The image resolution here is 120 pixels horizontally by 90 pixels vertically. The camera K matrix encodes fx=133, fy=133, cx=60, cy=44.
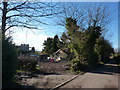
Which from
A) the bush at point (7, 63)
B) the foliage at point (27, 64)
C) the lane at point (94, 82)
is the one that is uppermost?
the bush at point (7, 63)

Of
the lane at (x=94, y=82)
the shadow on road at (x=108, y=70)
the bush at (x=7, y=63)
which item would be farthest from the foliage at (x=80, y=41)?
the bush at (x=7, y=63)

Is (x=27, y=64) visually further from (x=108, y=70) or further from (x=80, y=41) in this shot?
(x=108, y=70)

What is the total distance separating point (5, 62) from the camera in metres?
6.16

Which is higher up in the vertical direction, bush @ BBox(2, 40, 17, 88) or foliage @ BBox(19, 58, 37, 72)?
bush @ BBox(2, 40, 17, 88)

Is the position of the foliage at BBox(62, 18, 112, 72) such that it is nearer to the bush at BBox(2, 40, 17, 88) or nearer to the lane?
the lane

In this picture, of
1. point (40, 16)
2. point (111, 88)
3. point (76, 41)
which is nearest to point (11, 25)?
point (40, 16)

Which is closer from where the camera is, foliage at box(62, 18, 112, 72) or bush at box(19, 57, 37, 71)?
bush at box(19, 57, 37, 71)

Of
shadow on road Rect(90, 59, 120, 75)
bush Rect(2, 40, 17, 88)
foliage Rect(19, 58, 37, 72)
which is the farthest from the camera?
shadow on road Rect(90, 59, 120, 75)

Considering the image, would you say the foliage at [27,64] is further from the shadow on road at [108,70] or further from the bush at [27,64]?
the shadow on road at [108,70]

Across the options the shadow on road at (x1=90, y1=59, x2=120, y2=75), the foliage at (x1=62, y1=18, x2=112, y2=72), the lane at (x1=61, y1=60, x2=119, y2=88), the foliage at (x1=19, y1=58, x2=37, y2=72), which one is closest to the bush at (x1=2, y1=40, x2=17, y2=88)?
the lane at (x1=61, y1=60, x2=119, y2=88)

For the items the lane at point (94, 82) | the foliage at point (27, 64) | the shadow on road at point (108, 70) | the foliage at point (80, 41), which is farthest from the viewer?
the foliage at point (80, 41)

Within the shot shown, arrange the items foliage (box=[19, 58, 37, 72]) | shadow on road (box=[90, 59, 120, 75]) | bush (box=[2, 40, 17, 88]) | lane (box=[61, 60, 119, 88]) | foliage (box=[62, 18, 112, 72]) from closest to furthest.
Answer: bush (box=[2, 40, 17, 88]) < lane (box=[61, 60, 119, 88]) < foliage (box=[19, 58, 37, 72]) < shadow on road (box=[90, 59, 120, 75]) < foliage (box=[62, 18, 112, 72])

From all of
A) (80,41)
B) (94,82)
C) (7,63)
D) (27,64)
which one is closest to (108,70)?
(80,41)

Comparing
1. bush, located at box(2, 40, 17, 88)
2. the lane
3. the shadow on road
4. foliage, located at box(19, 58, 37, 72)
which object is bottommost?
the shadow on road
